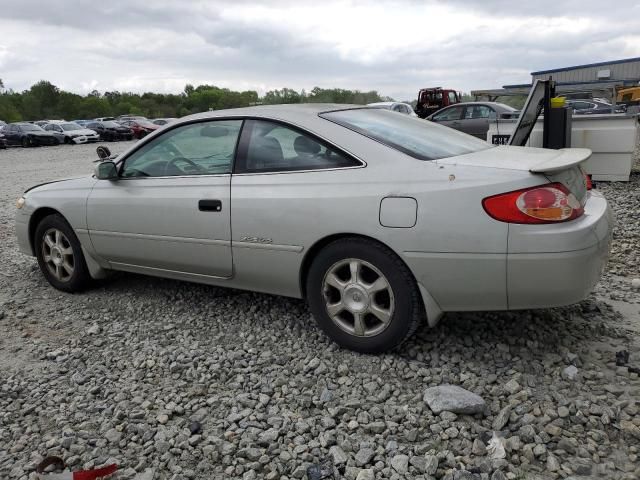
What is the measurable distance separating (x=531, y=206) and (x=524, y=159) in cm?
52

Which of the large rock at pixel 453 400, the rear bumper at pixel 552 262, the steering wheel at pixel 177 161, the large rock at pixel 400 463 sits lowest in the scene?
the large rock at pixel 400 463

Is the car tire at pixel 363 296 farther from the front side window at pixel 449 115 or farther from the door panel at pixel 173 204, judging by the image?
the front side window at pixel 449 115

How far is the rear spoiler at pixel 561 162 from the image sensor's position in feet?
9.29

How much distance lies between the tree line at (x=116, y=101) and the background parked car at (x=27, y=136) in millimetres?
28149

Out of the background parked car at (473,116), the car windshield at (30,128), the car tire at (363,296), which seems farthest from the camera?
the car windshield at (30,128)

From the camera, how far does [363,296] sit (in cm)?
319

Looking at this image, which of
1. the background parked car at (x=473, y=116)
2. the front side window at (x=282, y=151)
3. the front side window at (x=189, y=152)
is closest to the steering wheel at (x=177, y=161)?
the front side window at (x=189, y=152)

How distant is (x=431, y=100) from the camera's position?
2584cm

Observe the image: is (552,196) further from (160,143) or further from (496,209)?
(160,143)

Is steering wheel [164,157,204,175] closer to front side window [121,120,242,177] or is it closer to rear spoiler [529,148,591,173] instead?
front side window [121,120,242,177]

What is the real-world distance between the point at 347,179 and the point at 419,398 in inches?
48.7

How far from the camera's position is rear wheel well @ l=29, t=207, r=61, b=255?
475cm

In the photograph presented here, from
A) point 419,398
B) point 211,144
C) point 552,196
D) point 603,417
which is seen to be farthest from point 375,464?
point 211,144

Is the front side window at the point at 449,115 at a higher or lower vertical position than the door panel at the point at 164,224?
higher
